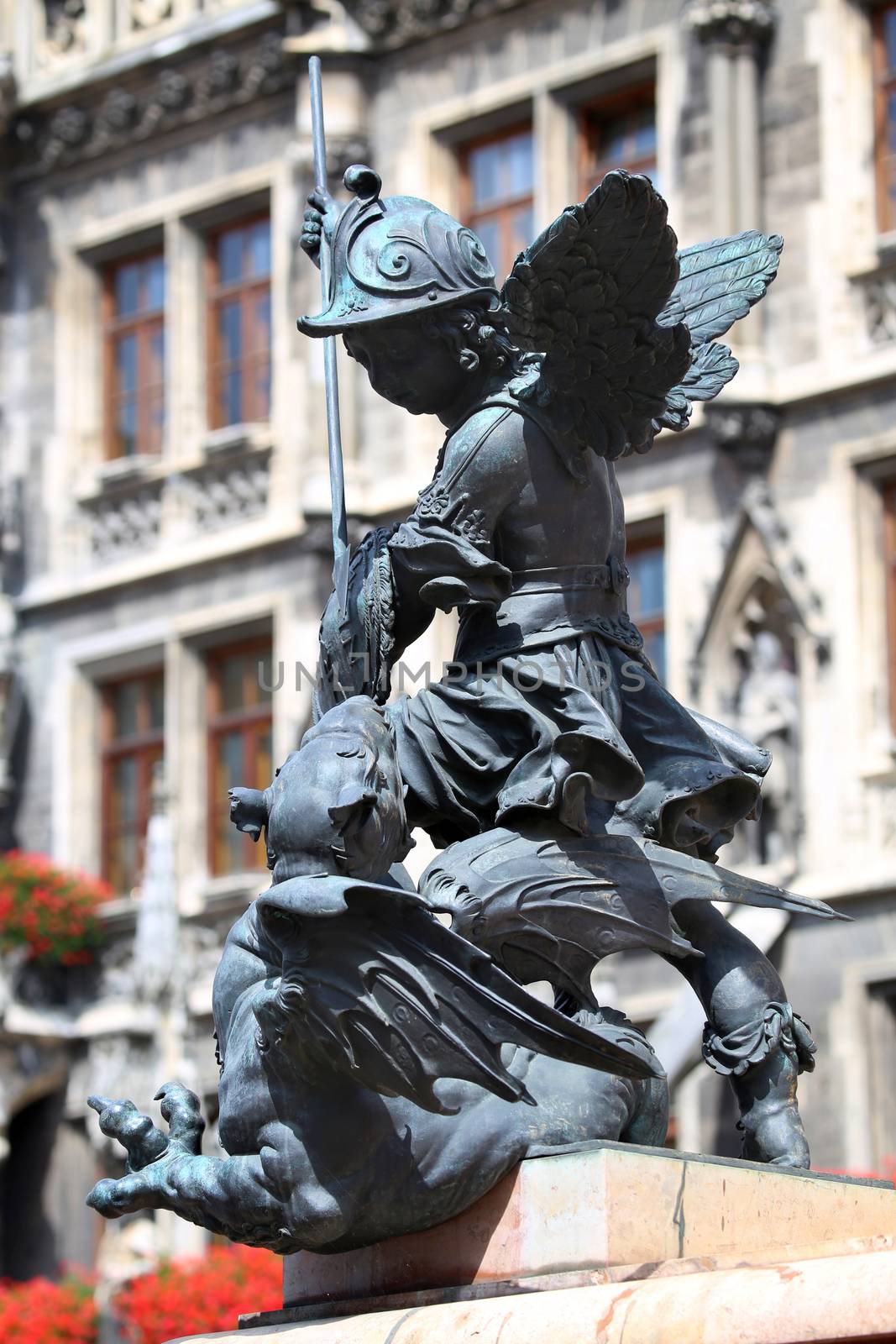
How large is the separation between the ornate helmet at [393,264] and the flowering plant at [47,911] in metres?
16.4

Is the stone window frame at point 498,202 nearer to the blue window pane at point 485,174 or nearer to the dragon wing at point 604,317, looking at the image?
the blue window pane at point 485,174

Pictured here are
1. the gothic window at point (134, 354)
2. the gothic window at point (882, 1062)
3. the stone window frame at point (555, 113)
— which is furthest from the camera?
the gothic window at point (134, 354)

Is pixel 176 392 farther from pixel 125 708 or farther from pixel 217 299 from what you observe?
pixel 125 708

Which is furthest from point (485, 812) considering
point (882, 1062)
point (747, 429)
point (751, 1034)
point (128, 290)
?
point (128, 290)

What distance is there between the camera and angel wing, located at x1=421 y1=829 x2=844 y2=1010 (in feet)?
Result: 19.1

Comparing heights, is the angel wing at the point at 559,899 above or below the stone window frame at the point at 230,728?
below

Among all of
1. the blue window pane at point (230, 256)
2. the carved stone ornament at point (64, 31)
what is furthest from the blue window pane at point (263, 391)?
the carved stone ornament at point (64, 31)

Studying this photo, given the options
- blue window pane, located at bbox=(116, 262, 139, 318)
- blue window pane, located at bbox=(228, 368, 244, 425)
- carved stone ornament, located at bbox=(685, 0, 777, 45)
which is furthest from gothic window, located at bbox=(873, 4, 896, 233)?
blue window pane, located at bbox=(116, 262, 139, 318)

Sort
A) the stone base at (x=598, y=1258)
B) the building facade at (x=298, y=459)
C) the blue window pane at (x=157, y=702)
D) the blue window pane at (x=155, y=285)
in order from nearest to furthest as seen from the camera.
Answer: the stone base at (x=598, y=1258) < the building facade at (x=298, y=459) < the blue window pane at (x=157, y=702) < the blue window pane at (x=155, y=285)

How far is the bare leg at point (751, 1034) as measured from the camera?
19.8ft

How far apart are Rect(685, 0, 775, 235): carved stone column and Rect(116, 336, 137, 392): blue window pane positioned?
629 centimetres

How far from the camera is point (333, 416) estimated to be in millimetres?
6684

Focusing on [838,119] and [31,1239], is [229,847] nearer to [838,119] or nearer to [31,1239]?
[31,1239]

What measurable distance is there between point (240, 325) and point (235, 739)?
325 centimetres
